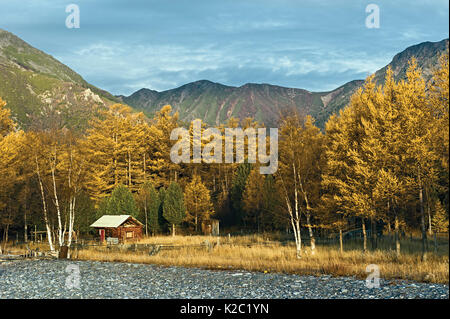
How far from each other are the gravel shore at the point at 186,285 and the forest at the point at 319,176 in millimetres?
3763

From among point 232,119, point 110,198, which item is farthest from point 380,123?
point 232,119

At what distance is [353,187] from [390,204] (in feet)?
10.7

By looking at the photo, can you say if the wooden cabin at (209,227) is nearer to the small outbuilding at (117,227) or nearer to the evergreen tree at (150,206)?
the evergreen tree at (150,206)

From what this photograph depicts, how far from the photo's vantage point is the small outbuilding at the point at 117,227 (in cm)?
4078

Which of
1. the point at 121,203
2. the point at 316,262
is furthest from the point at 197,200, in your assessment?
the point at 316,262

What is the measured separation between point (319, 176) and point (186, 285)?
55.9 feet

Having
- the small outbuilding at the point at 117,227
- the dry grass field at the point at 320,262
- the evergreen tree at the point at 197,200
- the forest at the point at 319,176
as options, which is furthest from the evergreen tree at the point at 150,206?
the dry grass field at the point at 320,262

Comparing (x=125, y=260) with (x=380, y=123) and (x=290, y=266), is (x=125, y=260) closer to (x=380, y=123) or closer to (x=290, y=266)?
(x=290, y=266)

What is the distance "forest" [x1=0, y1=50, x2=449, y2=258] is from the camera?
2023 centimetres

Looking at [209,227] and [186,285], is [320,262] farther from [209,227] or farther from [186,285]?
[209,227]

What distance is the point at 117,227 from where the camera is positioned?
132 ft
